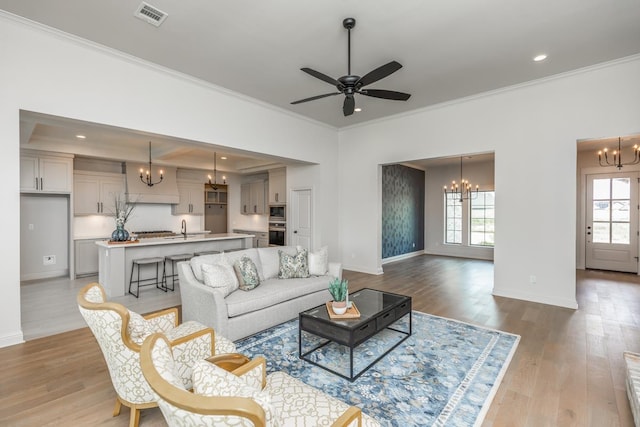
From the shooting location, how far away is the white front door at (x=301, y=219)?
7.22 meters

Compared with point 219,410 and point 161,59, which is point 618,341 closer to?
point 219,410

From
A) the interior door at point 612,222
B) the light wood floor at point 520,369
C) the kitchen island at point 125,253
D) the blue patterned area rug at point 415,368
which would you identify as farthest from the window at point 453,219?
the kitchen island at point 125,253

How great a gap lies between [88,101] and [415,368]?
4789 mm

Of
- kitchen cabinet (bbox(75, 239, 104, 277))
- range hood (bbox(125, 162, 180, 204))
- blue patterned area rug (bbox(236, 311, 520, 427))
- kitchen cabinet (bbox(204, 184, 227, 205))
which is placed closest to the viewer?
blue patterned area rug (bbox(236, 311, 520, 427))

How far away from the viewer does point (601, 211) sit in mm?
7391

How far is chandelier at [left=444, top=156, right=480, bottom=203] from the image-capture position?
29.5 ft

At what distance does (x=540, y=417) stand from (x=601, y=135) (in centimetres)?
413

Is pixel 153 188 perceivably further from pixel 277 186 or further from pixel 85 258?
pixel 277 186

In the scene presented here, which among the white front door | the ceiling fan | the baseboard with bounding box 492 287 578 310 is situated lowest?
the baseboard with bounding box 492 287 578 310

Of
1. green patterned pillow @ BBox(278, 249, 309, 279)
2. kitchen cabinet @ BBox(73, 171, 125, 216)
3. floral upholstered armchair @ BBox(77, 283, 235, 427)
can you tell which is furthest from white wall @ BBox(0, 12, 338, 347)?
kitchen cabinet @ BBox(73, 171, 125, 216)

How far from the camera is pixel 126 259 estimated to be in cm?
531

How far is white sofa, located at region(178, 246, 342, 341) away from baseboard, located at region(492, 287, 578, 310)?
3065 mm

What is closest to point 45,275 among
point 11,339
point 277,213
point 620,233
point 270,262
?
point 11,339

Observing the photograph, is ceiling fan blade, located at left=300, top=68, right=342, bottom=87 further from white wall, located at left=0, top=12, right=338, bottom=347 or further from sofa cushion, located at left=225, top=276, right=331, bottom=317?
sofa cushion, located at left=225, top=276, right=331, bottom=317
